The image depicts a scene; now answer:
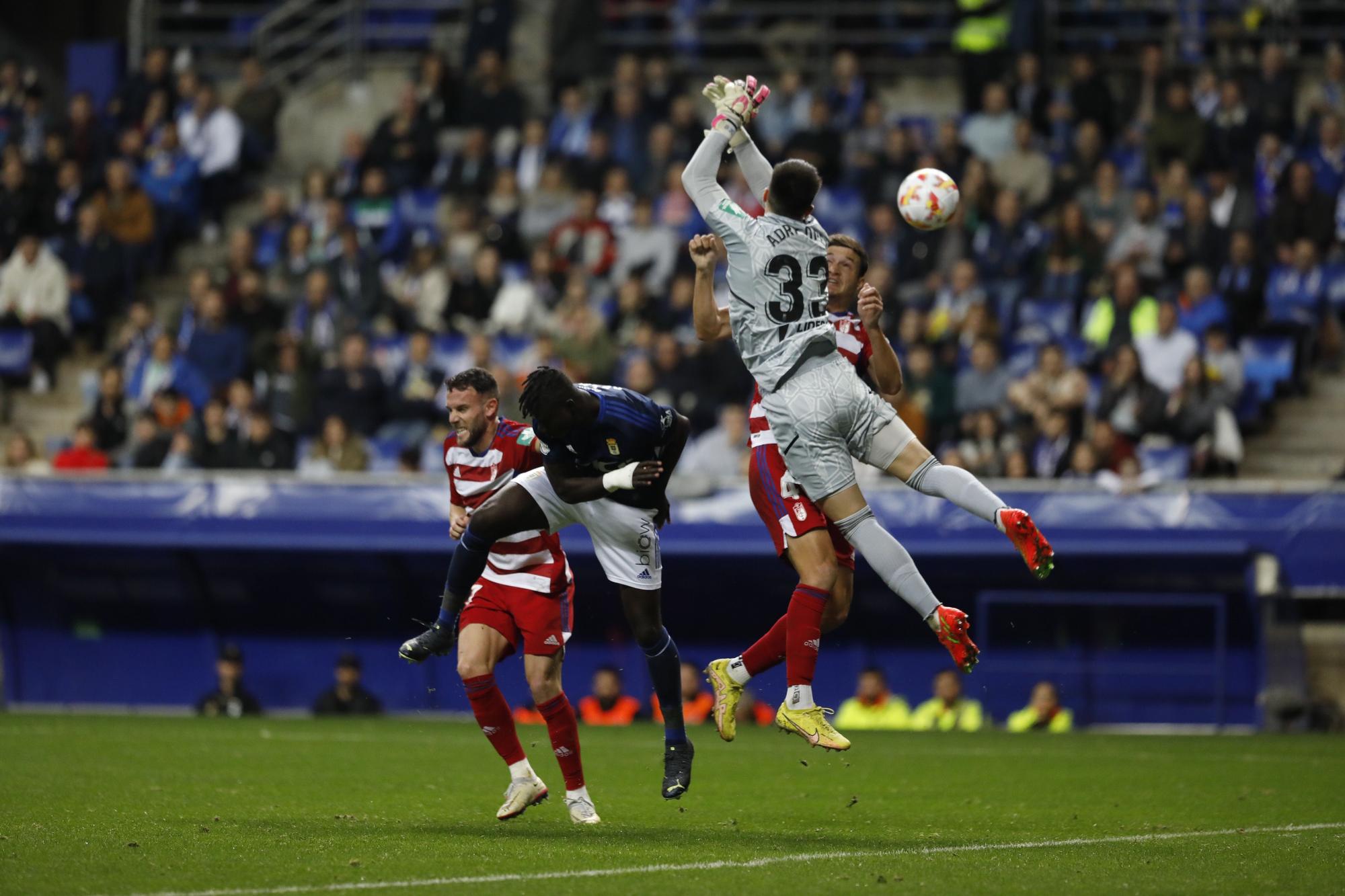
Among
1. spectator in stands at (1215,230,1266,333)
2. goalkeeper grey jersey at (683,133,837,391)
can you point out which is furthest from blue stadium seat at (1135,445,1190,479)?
goalkeeper grey jersey at (683,133,837,391)

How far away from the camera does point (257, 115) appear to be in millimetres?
24078

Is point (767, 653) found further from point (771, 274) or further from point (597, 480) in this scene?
point (771, 274)

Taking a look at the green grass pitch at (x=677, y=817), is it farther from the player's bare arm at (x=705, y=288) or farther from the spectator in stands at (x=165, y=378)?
the spectator in stands at (x=165, y=378)

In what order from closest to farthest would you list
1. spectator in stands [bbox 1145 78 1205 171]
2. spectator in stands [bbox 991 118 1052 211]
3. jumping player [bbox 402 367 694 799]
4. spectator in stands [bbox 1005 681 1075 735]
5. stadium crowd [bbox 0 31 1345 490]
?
jumping player [bbox 402 367 694 799] → spectator in stands [bbox 1005 681 1075 735] → stadium crowd [bbox 0 31 1345 490] → spectator in stands [bbox 1145 78 1205 171] → spectator in stands [bbox 991 118 1052 211]

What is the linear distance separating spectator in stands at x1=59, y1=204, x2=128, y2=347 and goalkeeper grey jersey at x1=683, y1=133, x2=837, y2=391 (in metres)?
14.4

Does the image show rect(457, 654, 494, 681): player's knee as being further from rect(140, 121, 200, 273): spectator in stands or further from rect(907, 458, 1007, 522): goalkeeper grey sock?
rect(140, 121, 200, 273): spectator in stands

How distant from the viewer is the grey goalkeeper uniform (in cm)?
945

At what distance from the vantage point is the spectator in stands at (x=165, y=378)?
67.4 feet

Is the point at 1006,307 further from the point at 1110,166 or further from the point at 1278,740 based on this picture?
the point at 1278,740

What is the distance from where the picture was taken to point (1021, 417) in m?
17.6

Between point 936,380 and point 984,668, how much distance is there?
2.61m

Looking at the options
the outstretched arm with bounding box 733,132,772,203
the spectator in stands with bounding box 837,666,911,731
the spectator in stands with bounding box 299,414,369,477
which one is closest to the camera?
the outstretched arm with bounding box 733,132,772,203

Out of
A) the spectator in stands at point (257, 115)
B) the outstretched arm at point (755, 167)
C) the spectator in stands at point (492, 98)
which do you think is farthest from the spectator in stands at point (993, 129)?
the outstretched arm at point (755, 167)

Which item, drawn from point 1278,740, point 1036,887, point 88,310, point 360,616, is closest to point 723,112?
point 1036,887
